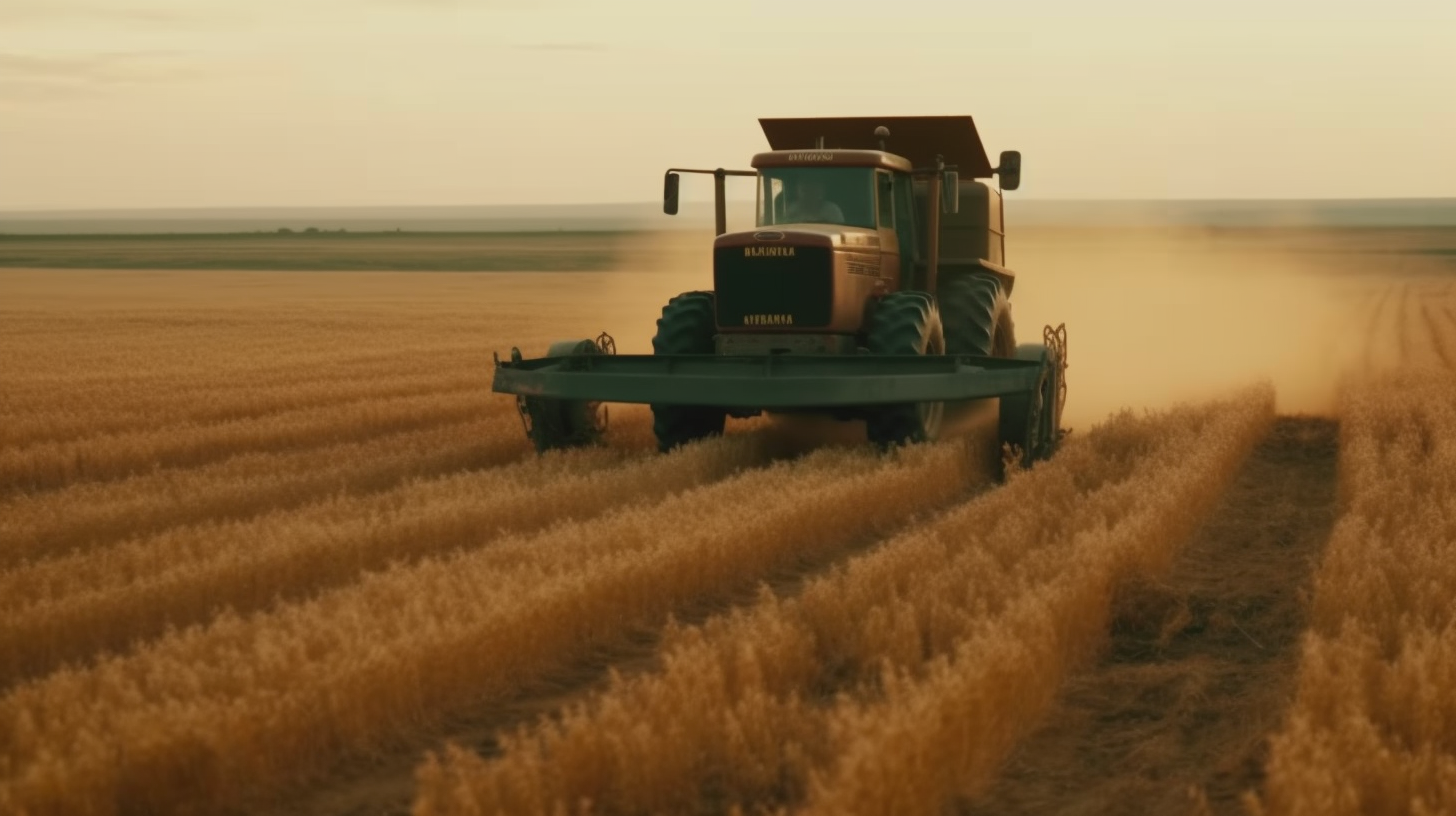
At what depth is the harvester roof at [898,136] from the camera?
579 inches

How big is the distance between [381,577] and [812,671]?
2103 mm

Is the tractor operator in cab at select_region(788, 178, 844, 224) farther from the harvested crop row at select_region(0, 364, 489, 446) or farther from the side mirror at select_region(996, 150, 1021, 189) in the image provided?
the harvested crop row at select_region(0, 364, 489, 446)

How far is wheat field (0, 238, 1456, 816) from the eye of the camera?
5.25 metres

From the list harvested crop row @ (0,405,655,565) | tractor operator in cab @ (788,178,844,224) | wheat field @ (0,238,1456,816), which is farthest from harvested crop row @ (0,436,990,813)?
tractor operator in cab @ (788,178,844,224)

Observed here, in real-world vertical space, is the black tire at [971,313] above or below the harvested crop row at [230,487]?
above

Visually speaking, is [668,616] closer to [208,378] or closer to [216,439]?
[216,439]

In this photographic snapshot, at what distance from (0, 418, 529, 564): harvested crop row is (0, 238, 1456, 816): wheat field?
0.15ft

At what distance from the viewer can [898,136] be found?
48.6 ft

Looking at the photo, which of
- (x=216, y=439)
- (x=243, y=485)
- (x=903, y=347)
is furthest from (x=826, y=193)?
(x=216, y=439)

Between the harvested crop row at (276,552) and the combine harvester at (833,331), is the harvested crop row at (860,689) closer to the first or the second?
the harvested crop row at (276,552)

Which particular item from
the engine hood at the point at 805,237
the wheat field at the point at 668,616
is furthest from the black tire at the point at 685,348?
the engine hood at the point at 805,237

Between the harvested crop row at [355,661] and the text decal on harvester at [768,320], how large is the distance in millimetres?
3604

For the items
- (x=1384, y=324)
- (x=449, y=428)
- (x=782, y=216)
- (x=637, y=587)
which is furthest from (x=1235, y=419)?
(x=1384, y=324)

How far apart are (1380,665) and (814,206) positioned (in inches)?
315
